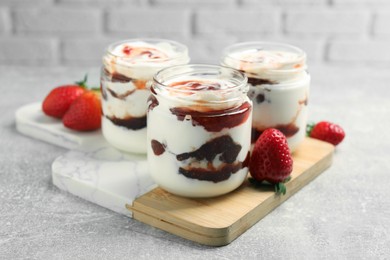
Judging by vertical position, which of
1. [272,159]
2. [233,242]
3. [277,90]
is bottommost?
[233,242]

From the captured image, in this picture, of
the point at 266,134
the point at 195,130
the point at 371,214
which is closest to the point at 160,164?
the point at 195,130

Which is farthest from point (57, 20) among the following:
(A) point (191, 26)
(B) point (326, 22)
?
(B) point (326, 22)

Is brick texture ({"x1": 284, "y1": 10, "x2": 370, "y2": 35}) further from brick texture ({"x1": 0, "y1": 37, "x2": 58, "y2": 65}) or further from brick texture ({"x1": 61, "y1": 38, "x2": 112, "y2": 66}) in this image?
brick texture ({"x1": 0, "y1": 37, "x2": 58, "y2": 65})

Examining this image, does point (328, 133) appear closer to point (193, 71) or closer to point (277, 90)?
point (277, 90)

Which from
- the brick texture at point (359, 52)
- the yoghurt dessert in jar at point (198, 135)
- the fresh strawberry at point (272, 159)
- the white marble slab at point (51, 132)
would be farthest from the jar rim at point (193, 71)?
the brick texture at point (359, 52)

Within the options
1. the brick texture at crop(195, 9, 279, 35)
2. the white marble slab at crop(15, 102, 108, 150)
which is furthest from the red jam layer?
the brick texture at crop(195, 9, 279, 35)

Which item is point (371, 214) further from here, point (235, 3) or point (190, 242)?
point (235, 3)

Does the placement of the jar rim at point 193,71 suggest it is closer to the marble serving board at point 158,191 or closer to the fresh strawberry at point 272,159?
the fresh strawberry at point 272,159
